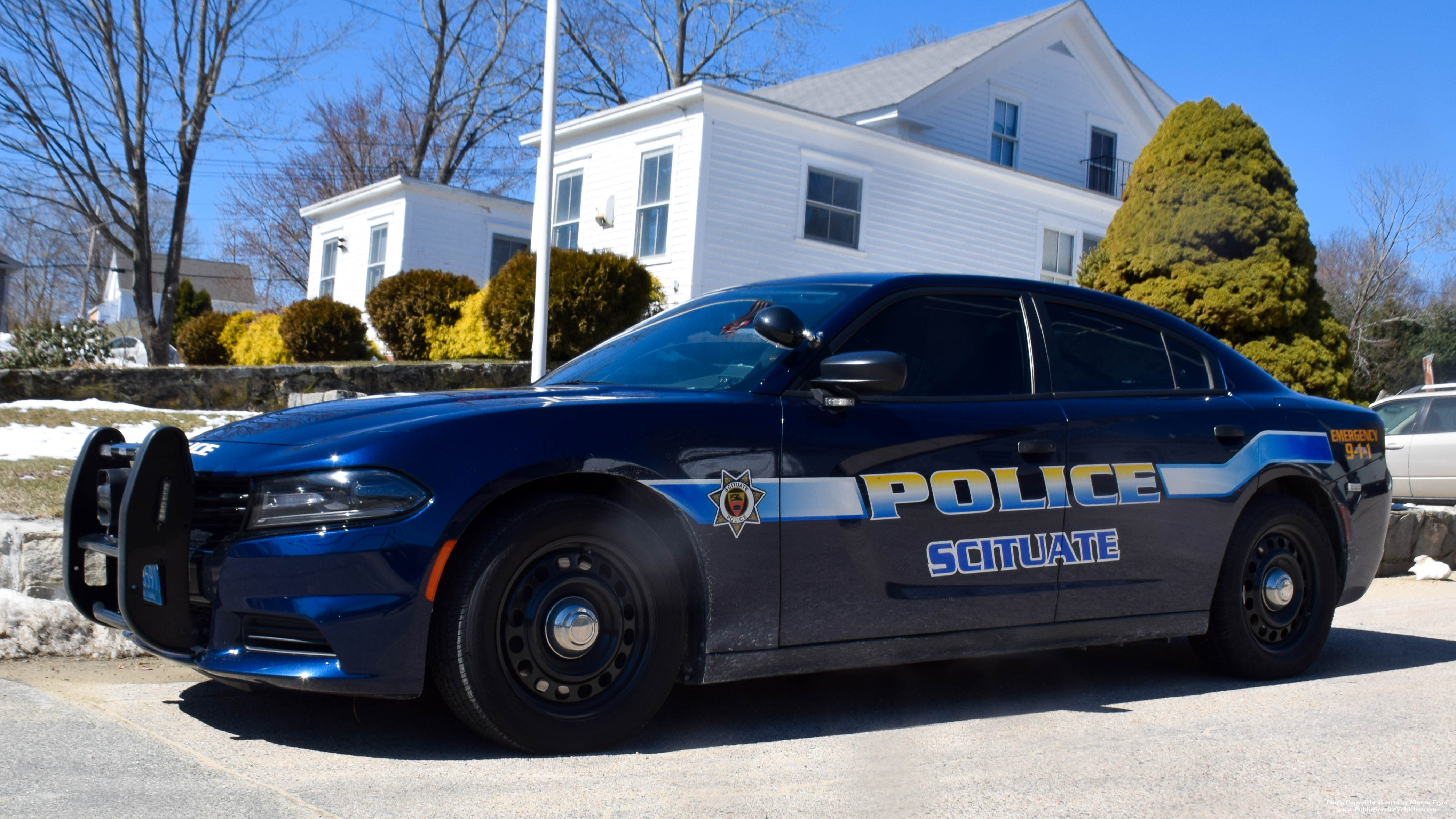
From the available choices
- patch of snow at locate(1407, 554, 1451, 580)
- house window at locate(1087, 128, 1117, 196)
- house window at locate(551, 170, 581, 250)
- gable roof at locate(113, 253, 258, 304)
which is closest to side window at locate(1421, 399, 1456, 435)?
patch of snow at locate(1407, 554, 1451, 580)

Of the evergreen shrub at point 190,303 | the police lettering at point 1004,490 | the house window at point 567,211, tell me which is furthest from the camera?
the evergreen shrub at point 190,303

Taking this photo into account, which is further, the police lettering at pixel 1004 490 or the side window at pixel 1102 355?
the side window at pixel 1102 355

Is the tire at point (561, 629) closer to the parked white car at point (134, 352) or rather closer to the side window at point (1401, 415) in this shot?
the side window at point (1401, 415)

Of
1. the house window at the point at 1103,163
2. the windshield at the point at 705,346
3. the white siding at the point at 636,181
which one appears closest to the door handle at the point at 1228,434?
the windshield at the point at 705,346

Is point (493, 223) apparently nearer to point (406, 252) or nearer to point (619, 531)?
point (406, 252)

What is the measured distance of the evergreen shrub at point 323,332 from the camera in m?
20.2

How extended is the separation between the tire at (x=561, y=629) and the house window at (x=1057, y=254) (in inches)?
729

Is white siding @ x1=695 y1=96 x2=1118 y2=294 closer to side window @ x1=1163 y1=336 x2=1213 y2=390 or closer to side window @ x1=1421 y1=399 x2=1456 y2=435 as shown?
side window @ x1=1421 y1=399 x2=1456 y2=435

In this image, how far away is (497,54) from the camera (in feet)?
109

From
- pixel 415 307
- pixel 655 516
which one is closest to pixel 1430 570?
pixel 655 516

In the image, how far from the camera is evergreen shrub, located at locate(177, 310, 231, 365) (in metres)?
24.3

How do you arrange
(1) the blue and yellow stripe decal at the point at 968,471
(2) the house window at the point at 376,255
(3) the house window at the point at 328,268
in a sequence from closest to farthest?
(1) the blue and yellow stripe decal at the point at 968,471 < (2) the house window at the point at 376,255 < (3) the house window at the point at 328,268

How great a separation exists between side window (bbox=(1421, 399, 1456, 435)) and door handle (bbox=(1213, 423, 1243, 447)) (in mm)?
11301

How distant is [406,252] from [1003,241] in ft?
37.3
